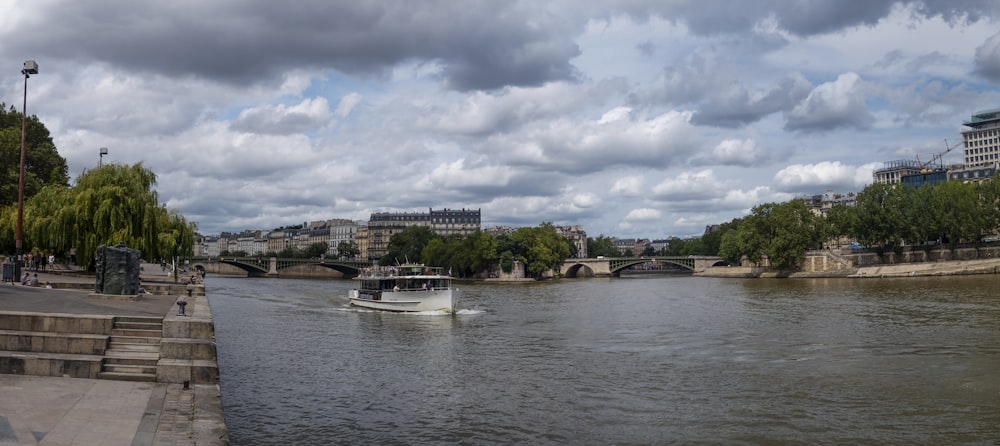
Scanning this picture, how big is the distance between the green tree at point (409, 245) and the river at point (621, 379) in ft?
350

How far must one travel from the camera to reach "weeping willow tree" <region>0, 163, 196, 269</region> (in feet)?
139

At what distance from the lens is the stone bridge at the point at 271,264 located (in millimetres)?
135750

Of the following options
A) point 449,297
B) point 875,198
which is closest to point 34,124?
point 449,297

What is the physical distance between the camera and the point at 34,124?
68812mm

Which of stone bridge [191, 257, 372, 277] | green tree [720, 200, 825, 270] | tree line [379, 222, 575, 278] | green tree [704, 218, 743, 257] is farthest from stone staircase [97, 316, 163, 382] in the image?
green tree [704, 218, 743, 257]

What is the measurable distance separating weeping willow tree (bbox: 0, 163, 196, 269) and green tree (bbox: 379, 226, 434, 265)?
100782 millimetres

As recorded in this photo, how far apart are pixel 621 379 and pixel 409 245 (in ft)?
435

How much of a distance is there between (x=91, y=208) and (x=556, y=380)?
1213 inches

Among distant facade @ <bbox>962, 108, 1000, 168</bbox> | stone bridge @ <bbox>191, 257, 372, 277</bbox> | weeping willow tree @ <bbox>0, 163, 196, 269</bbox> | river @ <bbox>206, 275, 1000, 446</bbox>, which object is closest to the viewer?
river @ <bbox>206, 275, 1000, 446</bbox>

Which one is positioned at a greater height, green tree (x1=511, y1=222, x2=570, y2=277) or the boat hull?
green tree (x1=511, y1=222, x2=570, y2=277)

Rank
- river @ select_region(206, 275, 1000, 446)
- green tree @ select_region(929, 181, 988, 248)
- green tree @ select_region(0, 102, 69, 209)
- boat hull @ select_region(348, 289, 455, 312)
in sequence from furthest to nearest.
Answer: green tree @ select_region(929, 181, 988, 248) → green tree @ select_region(0, 102, 69, 209) → boat hull @ select_region(348, 289, 455, 312) → river @ select_region(206, 275, 1000, 446)

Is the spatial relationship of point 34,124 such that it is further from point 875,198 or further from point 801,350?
point 875,198

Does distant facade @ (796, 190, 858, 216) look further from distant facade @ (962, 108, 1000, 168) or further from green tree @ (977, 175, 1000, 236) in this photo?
green tree @ (977, 175, 1000, 236)

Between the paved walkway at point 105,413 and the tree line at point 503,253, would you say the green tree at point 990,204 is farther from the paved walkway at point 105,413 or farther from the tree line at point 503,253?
the paved walkway at point 105,413
